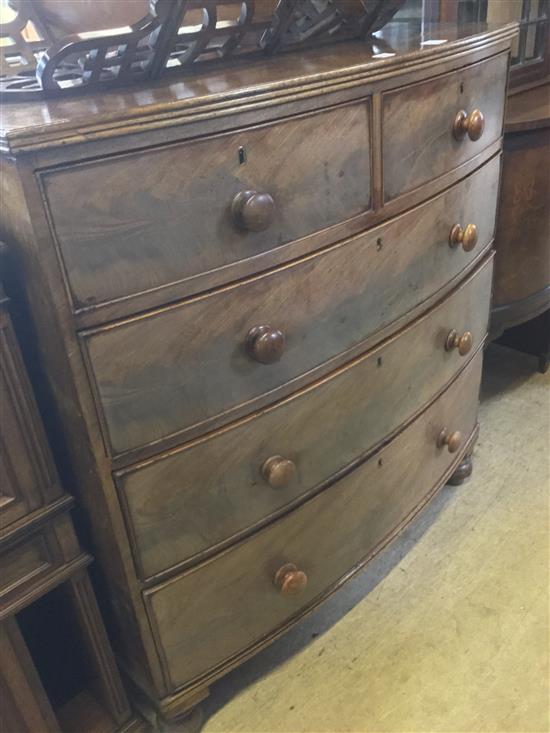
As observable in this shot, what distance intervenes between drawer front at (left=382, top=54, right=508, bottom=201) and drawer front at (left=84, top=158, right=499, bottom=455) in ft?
0.19

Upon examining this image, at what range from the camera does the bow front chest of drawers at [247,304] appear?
71 centimetres

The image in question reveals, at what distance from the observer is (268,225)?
813 mm

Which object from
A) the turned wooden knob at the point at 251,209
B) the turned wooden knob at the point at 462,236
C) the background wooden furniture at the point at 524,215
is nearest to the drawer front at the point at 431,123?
the turned wooden knob at the point at 462,236

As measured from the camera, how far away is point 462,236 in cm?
115

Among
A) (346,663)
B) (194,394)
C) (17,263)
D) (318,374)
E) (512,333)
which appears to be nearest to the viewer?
(17,263)

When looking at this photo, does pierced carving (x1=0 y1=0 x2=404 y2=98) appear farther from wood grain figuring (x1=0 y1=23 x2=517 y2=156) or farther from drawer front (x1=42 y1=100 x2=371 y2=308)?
drawer front (x1=42 y1=100 x2=371 y2=308)

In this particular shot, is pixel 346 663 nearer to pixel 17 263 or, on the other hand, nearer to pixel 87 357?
pixel 87 357

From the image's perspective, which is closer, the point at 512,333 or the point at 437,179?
the point at 437,179

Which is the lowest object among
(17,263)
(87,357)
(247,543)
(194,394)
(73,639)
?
(73,639)

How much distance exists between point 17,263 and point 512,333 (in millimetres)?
1735

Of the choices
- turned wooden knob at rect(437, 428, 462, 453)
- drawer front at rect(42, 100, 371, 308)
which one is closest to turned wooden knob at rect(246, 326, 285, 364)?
drawer front at rect(42, 100, 371, 308)

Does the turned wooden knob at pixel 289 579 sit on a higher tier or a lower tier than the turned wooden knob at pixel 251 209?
lower

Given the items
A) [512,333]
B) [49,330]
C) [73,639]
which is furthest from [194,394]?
[512,333]

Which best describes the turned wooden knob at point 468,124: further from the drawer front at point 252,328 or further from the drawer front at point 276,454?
the drawer front at point 276,454
